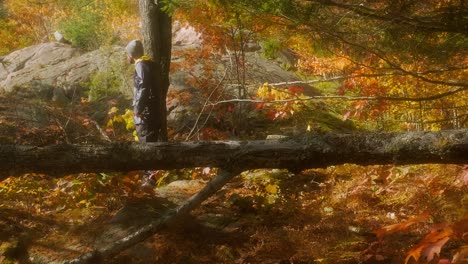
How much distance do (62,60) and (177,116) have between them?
23.0 ft

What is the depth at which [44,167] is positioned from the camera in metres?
3.07

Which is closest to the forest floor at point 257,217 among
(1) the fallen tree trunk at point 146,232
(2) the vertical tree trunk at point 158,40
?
(1) the fallen tree trunk at point 146,232

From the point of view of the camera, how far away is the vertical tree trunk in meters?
5.87

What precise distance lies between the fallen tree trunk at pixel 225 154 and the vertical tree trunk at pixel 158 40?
284cm

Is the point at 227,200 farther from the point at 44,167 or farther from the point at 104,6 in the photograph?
the point at 104,6

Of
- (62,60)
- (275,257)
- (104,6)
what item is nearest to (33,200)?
(275,257)

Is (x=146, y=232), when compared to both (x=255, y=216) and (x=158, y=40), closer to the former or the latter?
(x=255, y=216)

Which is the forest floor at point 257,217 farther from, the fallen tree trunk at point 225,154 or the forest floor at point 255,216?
the fallen tree trunk at point 225,154

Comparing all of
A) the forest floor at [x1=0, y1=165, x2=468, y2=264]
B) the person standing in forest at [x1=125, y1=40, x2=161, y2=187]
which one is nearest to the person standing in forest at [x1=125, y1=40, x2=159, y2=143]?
the person standing in forest at [x1=125, y1=40, x2=161, y2=187]

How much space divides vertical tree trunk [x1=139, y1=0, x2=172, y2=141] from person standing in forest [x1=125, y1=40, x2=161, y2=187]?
0.34ft

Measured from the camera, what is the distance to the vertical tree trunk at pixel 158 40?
5867 millimetres

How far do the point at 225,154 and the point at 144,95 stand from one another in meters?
3.04

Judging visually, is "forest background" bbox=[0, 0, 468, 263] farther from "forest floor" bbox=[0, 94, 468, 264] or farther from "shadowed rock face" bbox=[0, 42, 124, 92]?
"shadowed rock face" bbox=[0, 42, 124, 92]

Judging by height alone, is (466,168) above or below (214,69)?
below
